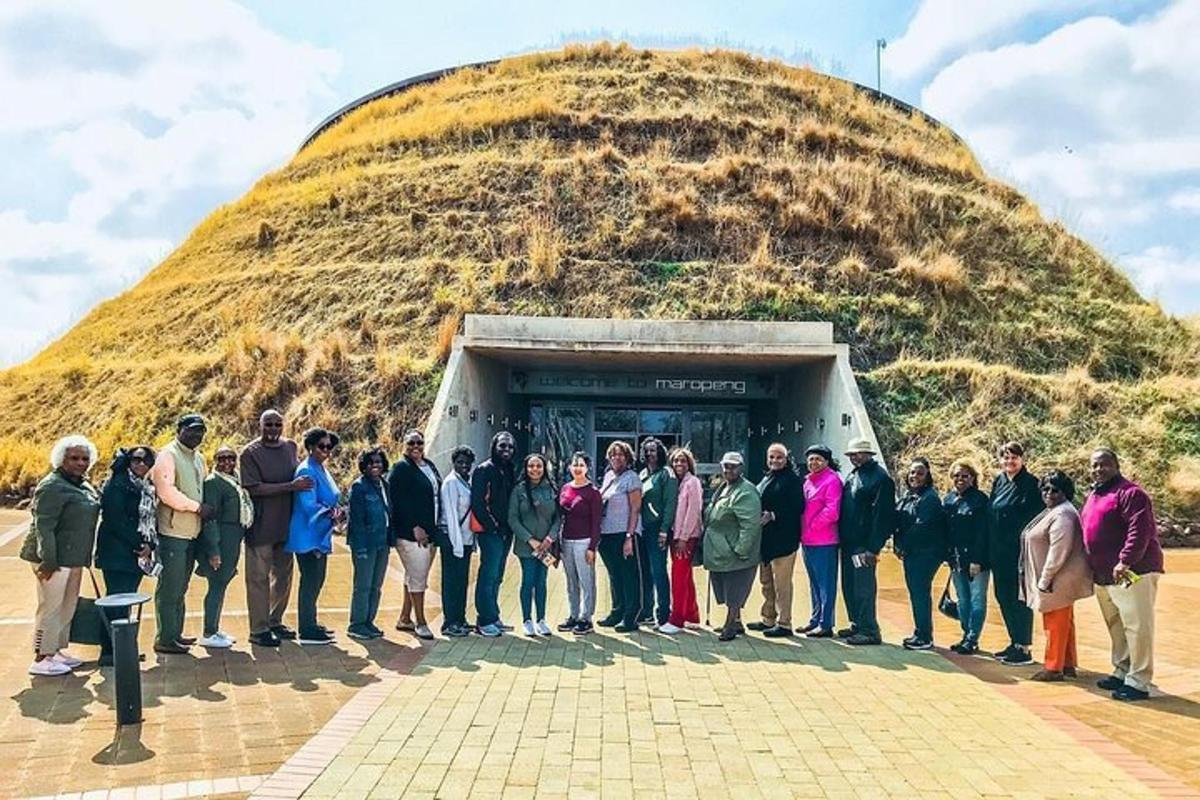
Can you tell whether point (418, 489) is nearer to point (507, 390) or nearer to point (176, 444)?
point (176, 444)

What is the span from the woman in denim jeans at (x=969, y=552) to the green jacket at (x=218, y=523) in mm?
6007

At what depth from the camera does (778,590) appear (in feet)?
28.1

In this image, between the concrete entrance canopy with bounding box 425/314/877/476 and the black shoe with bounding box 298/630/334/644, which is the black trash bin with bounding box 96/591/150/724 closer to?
the black shoe with bounding box 298/630/334/644

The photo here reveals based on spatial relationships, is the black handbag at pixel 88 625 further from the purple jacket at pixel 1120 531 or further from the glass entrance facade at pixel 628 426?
the glass entrance facade at pixel 628 426

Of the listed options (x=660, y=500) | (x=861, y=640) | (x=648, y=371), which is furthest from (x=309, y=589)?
(x=648, y=371)

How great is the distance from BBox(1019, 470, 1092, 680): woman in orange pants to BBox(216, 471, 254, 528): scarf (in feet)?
20.5

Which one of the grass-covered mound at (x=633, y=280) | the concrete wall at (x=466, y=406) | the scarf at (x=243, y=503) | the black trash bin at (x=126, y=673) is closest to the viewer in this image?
the black trash bin at (x=126, y=673)

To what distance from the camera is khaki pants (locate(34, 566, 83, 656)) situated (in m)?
6.70

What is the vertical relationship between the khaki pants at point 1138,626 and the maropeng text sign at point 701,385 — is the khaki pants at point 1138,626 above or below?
below

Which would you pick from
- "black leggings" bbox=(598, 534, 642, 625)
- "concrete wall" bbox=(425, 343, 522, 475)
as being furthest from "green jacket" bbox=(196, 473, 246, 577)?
"concrete wall" bbox=(425, 343, 522, 475)

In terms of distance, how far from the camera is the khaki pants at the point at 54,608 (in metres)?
6.70

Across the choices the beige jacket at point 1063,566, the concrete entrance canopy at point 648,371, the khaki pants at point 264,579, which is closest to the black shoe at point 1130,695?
the beige jacket at point 1063,566

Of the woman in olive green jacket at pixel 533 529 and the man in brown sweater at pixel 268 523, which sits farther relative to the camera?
the woman in olive green jacket at pixel 533 529

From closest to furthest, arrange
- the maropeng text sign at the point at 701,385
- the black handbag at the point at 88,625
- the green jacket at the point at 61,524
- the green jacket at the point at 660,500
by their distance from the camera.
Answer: the green jacket at the point at 61,524
the black handbag at the point at 88,625
the green jacket at the point at 660,500
the maropeng text sign at the point at 701,385
